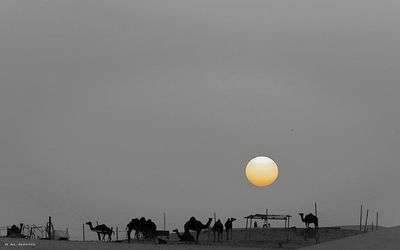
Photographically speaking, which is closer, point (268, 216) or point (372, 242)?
point (372, 242)

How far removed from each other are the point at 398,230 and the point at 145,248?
18.6m

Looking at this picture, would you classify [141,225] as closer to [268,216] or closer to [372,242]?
[268,216]

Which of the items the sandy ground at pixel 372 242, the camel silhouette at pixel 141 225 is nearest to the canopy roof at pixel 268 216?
the camel silhouette at pixel 141 225

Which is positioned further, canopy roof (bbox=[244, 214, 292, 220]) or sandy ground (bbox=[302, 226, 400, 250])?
canopy roof (bbox=[244, 214, 292, 220])

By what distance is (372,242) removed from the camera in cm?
2627

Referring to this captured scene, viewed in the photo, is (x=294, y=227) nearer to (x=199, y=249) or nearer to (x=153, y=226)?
(x=153, y=226)

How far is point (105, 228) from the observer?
2576 inches

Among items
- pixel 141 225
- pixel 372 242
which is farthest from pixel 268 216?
pixel 372 242

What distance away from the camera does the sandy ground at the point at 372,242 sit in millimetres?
25500

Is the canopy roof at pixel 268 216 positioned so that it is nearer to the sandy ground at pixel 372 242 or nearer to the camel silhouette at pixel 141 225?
the camel silhouette at pixel 141 225

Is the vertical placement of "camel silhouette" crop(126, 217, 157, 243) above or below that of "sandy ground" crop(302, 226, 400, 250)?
below

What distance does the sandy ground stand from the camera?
83.7ft

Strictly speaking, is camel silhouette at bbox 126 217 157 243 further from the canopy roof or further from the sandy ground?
the sandy ground

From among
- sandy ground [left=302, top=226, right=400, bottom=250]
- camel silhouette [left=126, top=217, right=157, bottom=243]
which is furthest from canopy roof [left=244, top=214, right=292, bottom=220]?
sandy ground [left=302, top=226, right=400, bottom=250]
